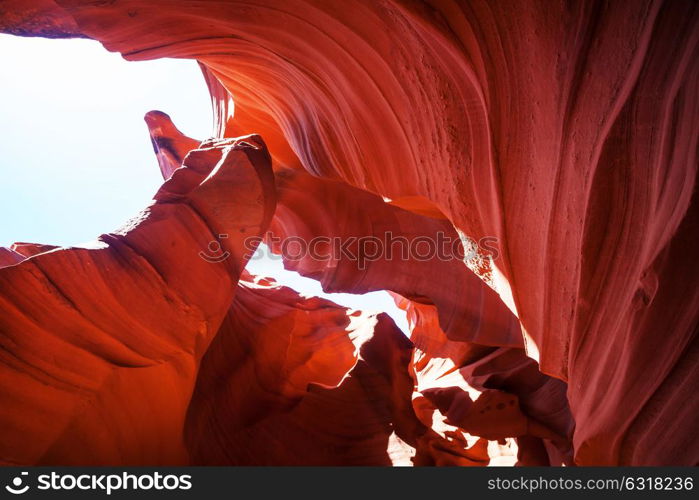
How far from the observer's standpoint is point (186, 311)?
285cm

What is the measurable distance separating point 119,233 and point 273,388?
2.86 metres

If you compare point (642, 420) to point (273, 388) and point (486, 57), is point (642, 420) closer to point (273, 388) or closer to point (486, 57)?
point (486, 57)

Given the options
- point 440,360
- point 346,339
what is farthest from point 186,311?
point 440,360

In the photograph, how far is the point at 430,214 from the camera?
4461 millimetres

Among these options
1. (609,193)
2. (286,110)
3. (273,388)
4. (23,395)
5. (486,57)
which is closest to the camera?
(609,193)

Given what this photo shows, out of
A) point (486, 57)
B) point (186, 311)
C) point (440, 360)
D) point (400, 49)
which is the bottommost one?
point (440, 360)

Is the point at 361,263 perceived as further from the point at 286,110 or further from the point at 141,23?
the point at 141,23

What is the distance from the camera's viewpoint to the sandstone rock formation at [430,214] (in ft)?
4.76

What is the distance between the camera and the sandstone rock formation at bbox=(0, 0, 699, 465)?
145 cm

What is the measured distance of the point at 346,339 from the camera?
598 centimetres

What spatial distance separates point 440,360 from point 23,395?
4.83 m

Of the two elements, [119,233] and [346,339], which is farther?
[346,339]

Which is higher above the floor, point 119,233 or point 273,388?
point 119,233

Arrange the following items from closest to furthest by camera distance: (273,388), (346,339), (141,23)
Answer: (141,23) < (273,388) < (346,339)
